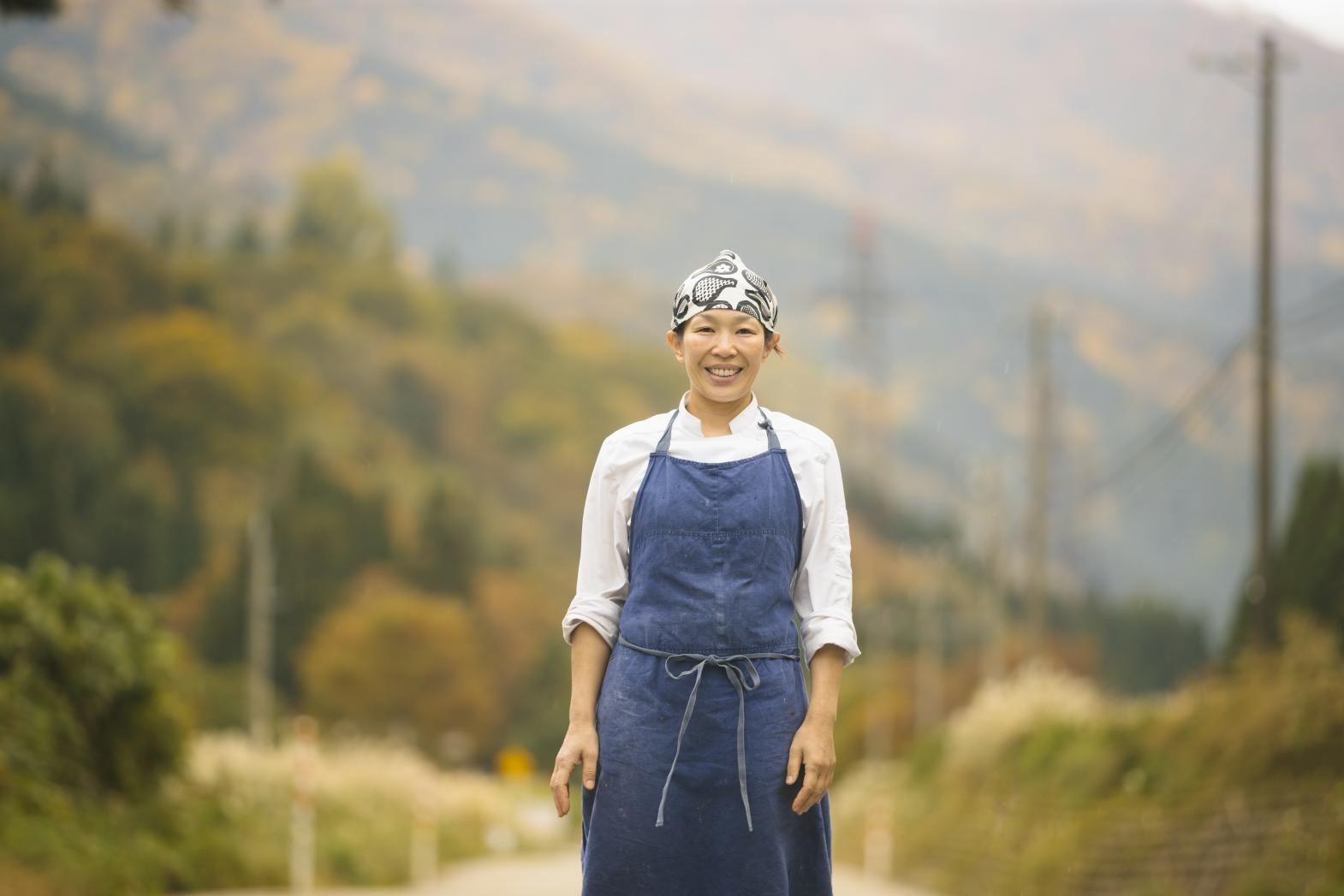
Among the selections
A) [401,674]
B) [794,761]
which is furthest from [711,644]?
[401,674]

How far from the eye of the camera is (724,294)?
15.4ft

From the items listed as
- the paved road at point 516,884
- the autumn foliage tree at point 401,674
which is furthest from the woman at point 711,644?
the autumn foliage tree at point 401,674

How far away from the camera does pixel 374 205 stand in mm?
159875

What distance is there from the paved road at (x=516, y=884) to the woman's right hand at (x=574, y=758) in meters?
10.2

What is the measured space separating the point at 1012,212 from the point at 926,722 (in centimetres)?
16158

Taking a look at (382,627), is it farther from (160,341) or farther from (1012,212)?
(1012,212)

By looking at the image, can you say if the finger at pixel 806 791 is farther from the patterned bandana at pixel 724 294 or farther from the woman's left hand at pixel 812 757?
the patterned bandana at pixel 724 294

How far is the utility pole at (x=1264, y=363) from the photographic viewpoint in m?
20.2

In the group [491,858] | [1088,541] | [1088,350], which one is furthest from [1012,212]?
[491,858]

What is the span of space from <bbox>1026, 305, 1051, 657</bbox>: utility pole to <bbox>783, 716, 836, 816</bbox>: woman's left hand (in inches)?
1365

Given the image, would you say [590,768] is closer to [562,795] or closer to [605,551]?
[562,795]

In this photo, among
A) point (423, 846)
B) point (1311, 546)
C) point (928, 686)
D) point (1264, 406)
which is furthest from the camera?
point (928, 686)

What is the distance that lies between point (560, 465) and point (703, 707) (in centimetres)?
11934

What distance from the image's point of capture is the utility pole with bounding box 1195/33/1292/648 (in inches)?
796
